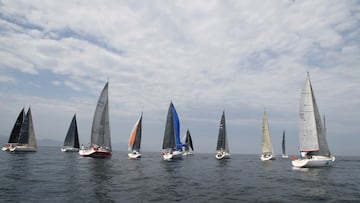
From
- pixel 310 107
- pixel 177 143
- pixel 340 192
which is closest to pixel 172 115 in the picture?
pixel 177 143

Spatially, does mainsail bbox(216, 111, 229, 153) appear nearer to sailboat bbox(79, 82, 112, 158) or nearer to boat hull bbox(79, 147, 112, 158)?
sailboat bbox(79, 82, 112, 158)

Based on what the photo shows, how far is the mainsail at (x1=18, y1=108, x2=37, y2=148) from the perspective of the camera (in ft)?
233

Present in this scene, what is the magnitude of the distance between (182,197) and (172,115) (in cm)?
4488

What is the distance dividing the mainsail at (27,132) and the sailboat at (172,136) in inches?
1527

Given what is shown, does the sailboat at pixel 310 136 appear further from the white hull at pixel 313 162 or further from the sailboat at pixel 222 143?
the sailboat at pixel 222 143

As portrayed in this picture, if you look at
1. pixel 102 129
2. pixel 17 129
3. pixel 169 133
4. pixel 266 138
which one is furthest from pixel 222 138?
pixel 17 129

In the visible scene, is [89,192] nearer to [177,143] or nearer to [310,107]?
[310,107]

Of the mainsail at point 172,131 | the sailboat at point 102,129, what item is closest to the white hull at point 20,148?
the sailboat at point 102,129

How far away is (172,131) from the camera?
208ft

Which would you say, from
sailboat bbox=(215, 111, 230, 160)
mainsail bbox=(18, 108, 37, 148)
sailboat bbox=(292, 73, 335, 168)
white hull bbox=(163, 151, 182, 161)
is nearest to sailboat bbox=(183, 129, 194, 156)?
sailboat bbox=(215, 111, 230, 160)

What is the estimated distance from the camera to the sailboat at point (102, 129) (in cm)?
5500

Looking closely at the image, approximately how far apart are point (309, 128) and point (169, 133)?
102 feet

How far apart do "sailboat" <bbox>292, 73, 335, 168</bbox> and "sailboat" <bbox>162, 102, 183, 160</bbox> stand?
91.9ft

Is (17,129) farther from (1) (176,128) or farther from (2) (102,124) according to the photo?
(1) (176,128)
